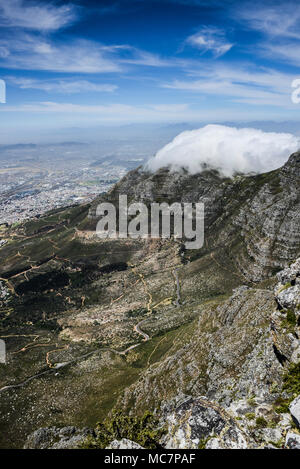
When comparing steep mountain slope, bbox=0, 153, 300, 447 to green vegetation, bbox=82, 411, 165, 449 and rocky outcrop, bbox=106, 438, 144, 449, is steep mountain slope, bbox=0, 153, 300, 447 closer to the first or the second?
green vegetation, bbox=82, 411, 165, 449

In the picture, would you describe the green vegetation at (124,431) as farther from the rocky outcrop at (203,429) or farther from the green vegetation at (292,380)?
the green vegetation at (292,380)

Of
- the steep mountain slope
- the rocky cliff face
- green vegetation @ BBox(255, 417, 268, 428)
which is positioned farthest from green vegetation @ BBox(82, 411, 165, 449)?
the rocky cliff face

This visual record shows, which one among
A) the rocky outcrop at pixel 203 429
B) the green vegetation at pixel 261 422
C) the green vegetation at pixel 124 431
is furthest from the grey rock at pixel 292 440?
the green vegetation at pixel 124 431

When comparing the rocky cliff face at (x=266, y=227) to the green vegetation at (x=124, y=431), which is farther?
the rocky cliff face at (x=266, y=227)

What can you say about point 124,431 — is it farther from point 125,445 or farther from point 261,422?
point 261,422

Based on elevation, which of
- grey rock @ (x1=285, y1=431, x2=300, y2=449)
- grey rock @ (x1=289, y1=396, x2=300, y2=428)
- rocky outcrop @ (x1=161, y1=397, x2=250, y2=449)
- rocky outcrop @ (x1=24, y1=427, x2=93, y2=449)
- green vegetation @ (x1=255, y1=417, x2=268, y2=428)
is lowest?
rocky outcrop @ (x1=24, y1=427, x2=93, y2=449)

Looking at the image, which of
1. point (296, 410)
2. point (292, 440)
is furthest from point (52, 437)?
point (296, 410)

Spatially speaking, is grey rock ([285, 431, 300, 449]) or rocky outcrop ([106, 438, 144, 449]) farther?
rocky outcrop ([106, 438, 144, 449])
